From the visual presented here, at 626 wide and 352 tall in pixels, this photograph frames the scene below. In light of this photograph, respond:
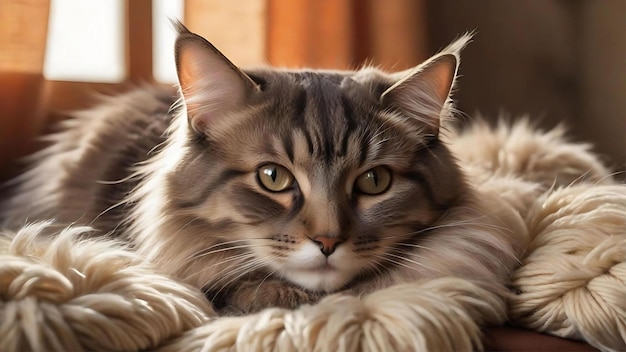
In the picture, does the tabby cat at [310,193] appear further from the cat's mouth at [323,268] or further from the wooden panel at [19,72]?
the wooden panel at [19,72]

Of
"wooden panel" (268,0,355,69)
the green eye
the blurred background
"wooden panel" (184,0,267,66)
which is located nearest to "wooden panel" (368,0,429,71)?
the blurred background

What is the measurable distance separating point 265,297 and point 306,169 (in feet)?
0.71

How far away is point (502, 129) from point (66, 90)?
1.22 meters

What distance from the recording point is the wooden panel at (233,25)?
2.03m

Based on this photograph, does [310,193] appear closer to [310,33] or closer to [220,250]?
[220,250]

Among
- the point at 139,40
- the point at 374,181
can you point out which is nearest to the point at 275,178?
the point at 374,181

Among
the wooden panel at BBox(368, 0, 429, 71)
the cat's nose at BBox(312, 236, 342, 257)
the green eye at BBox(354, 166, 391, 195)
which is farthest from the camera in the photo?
the wooden panel at BBox(368, 0, 429, 71)

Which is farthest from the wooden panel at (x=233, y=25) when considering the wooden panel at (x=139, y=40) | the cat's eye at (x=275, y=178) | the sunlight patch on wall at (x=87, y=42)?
the cat's eye at (x=275, y=178)

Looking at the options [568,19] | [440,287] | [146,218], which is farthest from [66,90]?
[568,19]

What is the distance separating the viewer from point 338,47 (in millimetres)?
2271

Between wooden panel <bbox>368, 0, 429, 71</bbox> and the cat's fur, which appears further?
wooden panel <bbox>368, 0, 429, 71</bbox>

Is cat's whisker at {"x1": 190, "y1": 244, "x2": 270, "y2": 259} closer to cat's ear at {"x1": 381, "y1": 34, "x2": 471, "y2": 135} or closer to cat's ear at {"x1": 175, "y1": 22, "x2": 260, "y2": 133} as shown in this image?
cat's ear at {"x1": 175, "y1": 22, "x2": 260, "y2": 133}

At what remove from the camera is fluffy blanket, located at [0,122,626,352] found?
0.89m

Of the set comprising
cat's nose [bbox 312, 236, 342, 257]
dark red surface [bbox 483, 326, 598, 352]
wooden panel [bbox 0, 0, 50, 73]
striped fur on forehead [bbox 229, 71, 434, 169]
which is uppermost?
wooden panel [bbox 0, 0, 50, 73]
